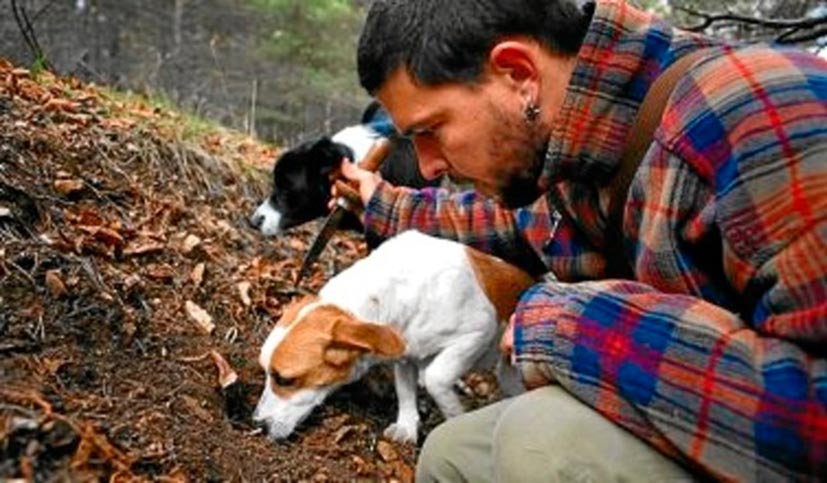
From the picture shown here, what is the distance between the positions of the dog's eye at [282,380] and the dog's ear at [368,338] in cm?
24

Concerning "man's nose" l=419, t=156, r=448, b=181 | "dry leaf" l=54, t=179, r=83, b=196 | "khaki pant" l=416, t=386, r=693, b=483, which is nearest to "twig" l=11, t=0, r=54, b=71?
"dry leaf" l=54, t=179, r=83, b=196

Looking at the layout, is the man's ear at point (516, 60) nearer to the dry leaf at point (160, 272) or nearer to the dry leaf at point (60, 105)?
the dry leaf at point (160, 272)

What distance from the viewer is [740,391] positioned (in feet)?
6.59

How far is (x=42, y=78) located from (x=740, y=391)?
4755 millimetres

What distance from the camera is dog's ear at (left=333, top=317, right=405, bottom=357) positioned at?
3.86 metres

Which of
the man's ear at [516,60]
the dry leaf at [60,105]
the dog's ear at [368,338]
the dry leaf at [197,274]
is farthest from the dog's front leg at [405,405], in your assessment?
the dry leaf at [60,105]

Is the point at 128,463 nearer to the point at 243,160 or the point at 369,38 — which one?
the point at 369,38

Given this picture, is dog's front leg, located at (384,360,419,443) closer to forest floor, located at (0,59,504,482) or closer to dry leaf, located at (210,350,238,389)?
forest floor, located at (0,59,504,482)

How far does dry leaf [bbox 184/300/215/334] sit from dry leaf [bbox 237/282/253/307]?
0.33 metres

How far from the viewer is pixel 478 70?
2.49 metres

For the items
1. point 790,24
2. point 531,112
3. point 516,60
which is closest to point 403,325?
point 531,112

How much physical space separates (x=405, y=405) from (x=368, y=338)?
1.42ft

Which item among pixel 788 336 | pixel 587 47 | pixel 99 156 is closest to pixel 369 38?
pixel 587 47

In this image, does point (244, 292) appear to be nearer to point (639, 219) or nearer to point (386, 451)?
point (386, 451)
